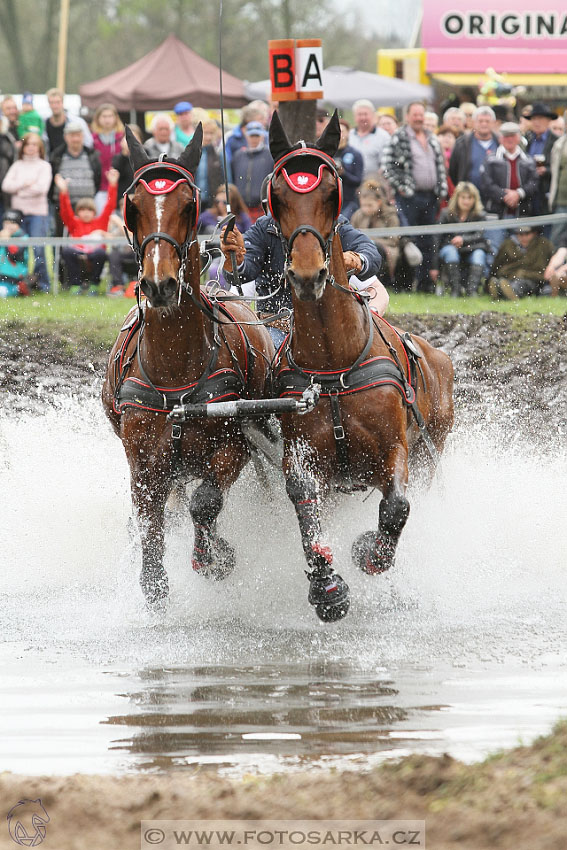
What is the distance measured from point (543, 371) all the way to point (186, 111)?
19.4ft

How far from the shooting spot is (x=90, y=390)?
11.3 metres

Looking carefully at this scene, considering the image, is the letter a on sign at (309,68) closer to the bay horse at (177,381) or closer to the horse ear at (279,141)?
the bay horse at (177,381)

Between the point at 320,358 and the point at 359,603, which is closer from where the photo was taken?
the point at 320,358

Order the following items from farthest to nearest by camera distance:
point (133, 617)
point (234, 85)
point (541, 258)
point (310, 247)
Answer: point (234, 85), point (541, 258), point (133, 617), point (310, 247)

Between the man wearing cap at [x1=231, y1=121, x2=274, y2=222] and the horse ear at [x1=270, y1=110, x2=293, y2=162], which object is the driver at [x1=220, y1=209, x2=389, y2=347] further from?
the man wearing cap at [x1=231, y1=121, x2=274, y2=222]

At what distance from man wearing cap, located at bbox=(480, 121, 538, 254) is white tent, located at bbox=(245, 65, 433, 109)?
473 cm

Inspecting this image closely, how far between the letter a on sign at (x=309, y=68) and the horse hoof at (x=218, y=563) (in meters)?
4.45

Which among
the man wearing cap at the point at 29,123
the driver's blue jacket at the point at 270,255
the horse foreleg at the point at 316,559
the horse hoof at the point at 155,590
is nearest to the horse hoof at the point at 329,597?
the horse foreleg at the point at 316,559

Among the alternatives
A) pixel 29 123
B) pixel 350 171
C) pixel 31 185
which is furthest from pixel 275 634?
pixel 29 123

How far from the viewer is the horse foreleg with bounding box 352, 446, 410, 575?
19.1 feet

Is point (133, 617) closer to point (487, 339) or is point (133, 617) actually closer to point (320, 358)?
point (320, 358)

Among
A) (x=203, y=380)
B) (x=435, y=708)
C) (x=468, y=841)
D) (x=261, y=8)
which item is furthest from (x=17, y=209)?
(x=261, y=8)

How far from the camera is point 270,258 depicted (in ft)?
23.0

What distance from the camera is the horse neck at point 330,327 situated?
5762 mm
